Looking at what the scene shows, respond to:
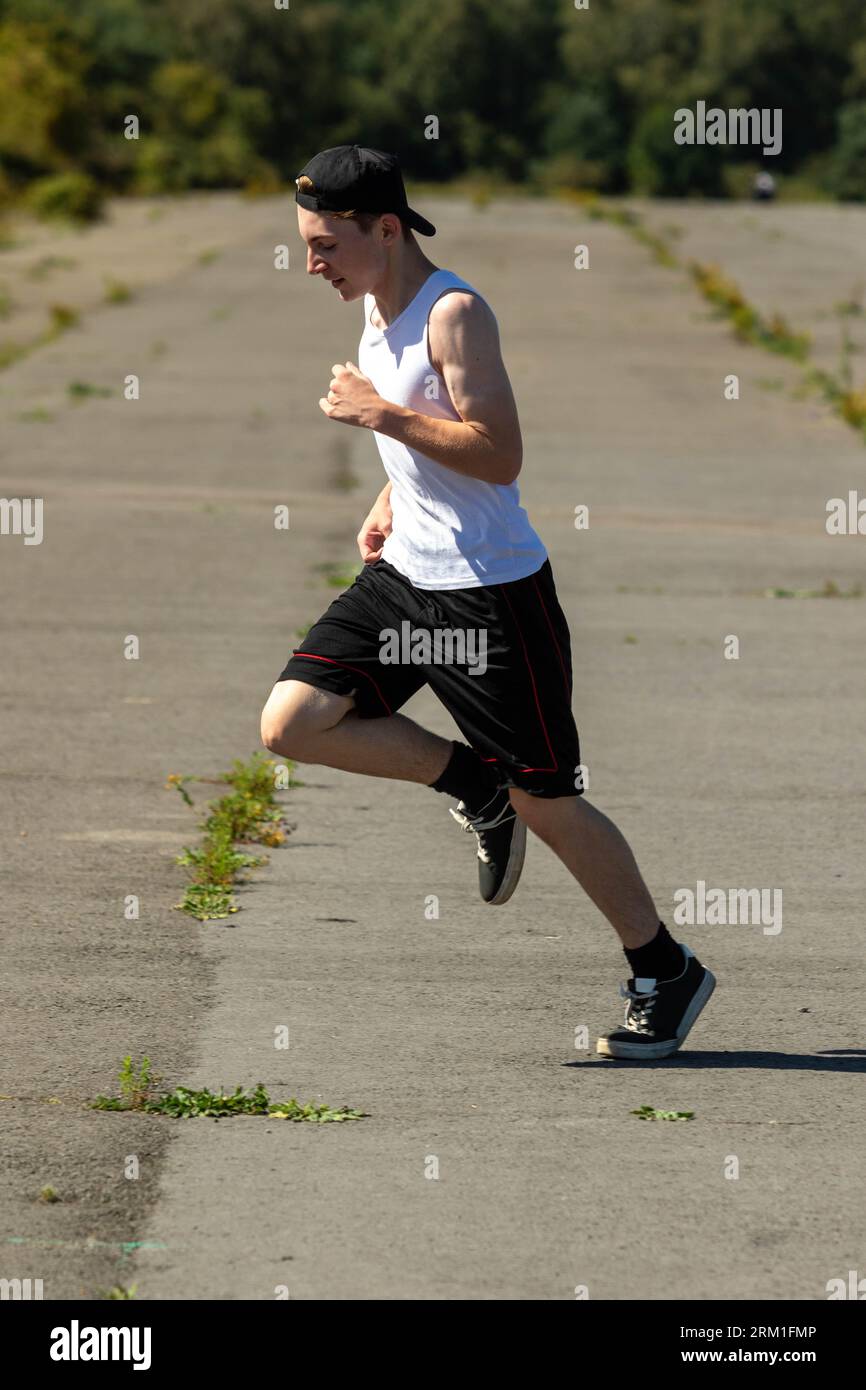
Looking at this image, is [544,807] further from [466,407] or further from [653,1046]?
[466,407]

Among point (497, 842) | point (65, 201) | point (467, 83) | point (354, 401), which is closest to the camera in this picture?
point (354, 401)

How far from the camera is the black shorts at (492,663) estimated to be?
15.1 feet

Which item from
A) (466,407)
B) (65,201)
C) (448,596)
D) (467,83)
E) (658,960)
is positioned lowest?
(658,960)

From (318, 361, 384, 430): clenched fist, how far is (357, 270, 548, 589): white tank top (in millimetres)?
113

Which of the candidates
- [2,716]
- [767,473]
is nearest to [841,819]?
[2,716]

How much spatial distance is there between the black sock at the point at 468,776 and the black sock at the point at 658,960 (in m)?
0.56

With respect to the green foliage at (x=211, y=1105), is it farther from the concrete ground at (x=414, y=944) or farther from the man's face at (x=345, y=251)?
the man's face at (x=345, y=251)

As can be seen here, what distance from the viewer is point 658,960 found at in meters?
4.71

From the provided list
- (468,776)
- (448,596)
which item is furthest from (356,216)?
(468,776)

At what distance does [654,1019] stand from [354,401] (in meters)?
1.59

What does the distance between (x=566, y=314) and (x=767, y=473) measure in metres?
14.1

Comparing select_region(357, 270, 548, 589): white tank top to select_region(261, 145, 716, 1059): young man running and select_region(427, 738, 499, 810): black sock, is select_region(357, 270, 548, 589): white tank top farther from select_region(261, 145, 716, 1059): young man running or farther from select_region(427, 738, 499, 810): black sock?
select_region(427, 738, 499, 810): black sock

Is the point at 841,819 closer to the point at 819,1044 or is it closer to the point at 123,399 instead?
the point at 819,1044

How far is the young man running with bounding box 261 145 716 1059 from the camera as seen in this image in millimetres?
4496
